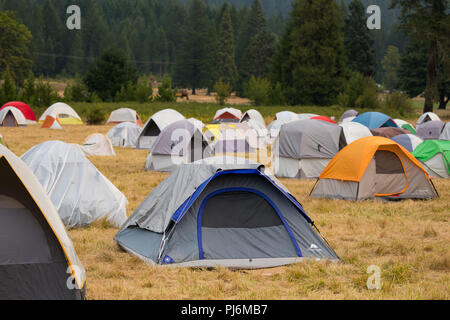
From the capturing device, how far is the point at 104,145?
21031mm

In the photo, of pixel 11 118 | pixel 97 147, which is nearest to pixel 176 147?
pixel 97 147

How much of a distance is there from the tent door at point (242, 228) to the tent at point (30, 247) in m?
2.07

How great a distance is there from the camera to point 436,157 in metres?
15.8

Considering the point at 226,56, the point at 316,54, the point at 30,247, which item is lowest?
the point at 30,247

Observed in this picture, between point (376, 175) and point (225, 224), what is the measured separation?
18.7ft

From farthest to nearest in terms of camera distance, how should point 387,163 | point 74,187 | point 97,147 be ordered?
point 97,147, point 387,163, point 74,187

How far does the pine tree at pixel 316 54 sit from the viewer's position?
55969 millimetres

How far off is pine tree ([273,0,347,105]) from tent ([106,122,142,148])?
33.7 meters

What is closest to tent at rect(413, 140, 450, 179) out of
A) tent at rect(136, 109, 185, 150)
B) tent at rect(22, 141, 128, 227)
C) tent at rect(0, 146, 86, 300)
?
tent at rect(22, 141, 128, 227)

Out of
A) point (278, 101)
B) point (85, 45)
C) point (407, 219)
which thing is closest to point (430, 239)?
point (407, 219)

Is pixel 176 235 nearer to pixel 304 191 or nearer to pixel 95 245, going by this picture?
pixel 95 245

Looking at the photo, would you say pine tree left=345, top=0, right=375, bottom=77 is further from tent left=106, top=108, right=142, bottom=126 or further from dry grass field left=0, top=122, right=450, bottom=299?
dry grass field left=0, top=122, right=450, bottom=299

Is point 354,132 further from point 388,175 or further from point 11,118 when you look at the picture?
point 11,118

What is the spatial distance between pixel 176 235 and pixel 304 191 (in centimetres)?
649
